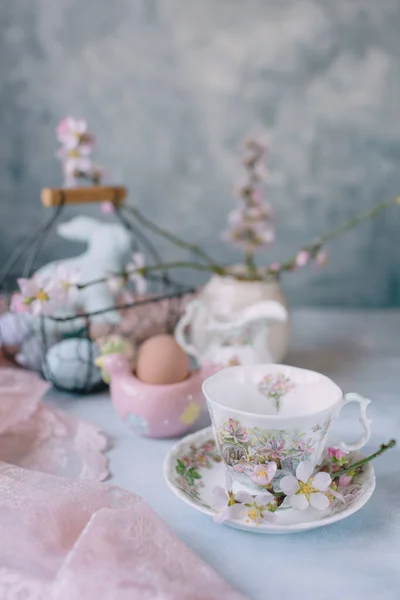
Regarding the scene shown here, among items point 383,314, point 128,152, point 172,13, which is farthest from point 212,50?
point 383,314

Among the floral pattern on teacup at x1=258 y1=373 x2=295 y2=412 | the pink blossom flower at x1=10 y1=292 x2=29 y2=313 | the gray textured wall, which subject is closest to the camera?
the floral pattern on teacup at x1=258 y1=373 x2=295 y2=412

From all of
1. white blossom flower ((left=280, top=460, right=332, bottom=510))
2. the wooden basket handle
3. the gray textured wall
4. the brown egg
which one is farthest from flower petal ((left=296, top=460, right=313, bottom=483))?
the gray textured wall

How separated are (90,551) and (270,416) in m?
0.17

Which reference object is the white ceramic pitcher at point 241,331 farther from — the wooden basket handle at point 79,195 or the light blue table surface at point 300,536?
the wooden basket handle at point 79,195

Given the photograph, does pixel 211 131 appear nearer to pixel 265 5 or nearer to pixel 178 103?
pixel 178 103

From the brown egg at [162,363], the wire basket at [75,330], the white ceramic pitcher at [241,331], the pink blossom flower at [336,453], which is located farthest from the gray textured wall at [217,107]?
the pink blossom flower at [336,453]

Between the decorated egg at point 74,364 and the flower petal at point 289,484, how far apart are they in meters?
0.36

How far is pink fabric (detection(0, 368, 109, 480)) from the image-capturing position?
0.63 m

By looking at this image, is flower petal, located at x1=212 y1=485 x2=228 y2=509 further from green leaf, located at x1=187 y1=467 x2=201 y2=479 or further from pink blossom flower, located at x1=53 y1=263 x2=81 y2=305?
pink blossom flower, located at x1=53 y1=263 x2=81 y2=305

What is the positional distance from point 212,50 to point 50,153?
1.13 ft

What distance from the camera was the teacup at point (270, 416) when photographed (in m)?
0.52

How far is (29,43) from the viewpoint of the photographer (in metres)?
1.17

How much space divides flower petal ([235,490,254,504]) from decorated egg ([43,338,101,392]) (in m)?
0.35

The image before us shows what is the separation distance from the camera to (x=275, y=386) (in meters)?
0.62
